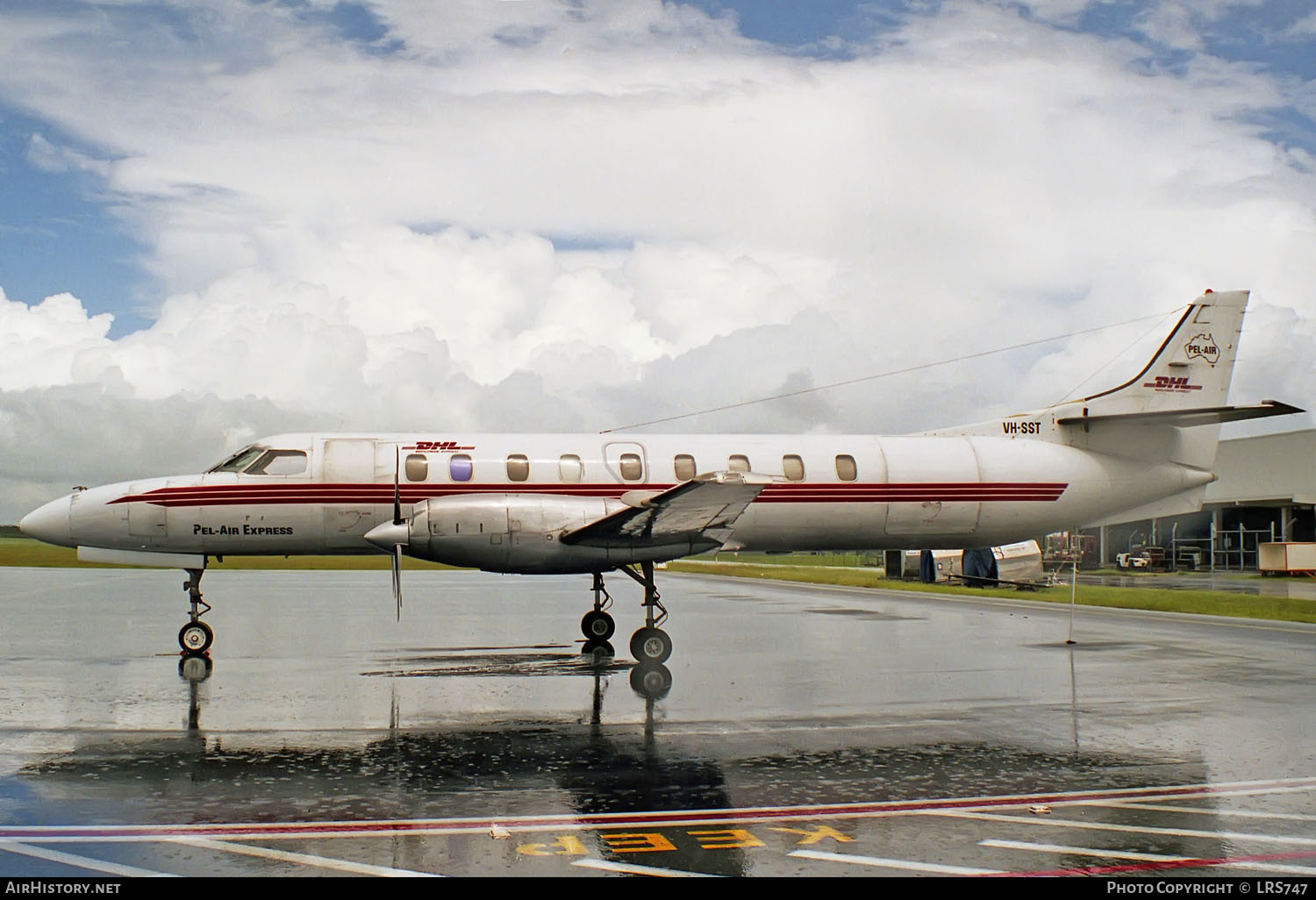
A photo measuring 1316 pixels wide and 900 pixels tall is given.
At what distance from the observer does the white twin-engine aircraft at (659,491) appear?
1616cm

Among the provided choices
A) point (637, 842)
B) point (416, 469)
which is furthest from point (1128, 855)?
point (416, 469)

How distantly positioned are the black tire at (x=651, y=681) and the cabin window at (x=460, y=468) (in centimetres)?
423

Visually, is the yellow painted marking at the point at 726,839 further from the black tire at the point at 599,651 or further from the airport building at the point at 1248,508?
the airport building at the point at 1248,508

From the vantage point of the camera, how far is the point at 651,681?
614 inches

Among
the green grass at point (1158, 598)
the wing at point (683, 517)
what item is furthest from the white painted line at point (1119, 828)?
the green grass at point (1158, 598)

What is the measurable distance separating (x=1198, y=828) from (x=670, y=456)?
37.8ft

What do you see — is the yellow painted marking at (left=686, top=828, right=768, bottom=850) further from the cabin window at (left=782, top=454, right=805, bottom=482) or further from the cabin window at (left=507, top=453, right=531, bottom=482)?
the cabin window at (left=782, top=454, right=805, bottom=482)

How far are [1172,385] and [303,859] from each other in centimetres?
1891

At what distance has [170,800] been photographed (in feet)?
28.1

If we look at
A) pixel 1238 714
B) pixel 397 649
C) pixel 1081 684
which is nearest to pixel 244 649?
pixel 397 649

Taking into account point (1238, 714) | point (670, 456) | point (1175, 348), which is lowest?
point (1238, 714)

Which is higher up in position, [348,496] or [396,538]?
[348,496]

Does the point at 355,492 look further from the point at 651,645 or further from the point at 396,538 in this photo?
the point at 651,645
